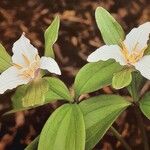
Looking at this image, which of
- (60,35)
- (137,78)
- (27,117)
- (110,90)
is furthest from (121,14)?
(137,78)

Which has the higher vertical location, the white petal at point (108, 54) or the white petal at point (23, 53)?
the white petal at point (23, 53)

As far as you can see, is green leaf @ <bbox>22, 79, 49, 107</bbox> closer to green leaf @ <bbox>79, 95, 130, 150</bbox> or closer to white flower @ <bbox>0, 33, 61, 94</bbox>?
white flower @ <bbox>0, 33, 61, 94</bbox>

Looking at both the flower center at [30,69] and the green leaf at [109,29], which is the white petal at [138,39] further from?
the flower center at [30,69]

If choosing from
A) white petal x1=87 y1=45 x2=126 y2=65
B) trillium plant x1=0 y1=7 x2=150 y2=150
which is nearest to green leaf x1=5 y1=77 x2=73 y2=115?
trillium plant x1=0 y1=7 x2=150 y2=150

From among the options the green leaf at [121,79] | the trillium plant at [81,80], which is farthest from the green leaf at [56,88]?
the green leaf at [121,79]

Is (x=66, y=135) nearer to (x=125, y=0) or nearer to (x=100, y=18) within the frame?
(x=100, y=18)
